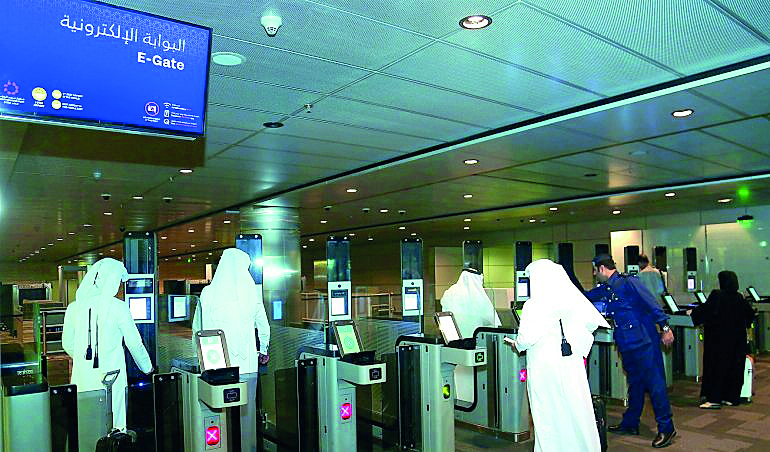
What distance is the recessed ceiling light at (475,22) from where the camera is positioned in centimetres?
345

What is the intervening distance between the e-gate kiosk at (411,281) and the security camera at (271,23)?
5.51 meters

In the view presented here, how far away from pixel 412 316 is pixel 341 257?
124 cm

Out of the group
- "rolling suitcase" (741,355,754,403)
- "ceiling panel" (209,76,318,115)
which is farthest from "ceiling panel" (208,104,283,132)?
"rolling suitcase" (741,355,754,403)

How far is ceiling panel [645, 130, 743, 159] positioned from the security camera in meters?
4.50

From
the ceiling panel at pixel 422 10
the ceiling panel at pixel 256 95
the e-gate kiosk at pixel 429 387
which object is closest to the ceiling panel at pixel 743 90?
the ceiling panel at pixel 422 10

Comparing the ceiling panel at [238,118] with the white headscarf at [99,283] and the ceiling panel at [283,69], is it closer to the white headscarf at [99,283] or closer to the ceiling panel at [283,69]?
the ceiling panel at [283,69]

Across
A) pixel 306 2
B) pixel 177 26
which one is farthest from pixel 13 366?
pixel 306 2

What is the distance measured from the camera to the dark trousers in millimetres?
5871

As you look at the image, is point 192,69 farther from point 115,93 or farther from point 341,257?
point 341,257

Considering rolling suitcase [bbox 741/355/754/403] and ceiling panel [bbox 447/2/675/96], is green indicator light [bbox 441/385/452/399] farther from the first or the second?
rolling suitcase [bbox 741/355/754/403]

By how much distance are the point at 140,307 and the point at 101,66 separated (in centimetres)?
510

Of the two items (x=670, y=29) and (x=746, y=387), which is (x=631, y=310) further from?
(x=670, y=29)

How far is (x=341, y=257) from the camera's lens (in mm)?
8625

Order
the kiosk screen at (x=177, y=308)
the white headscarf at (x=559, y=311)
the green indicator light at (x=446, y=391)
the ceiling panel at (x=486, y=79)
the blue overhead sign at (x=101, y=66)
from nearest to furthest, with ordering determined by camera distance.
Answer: the blue overhead sign at (x=101, y=66) → the ceiling panel at (x=486, y=79) → the white headscarf at (x=559, y=311) → the green indicator light at (x=446, y=391) → the kiosk screen at (x=177, y=308)
